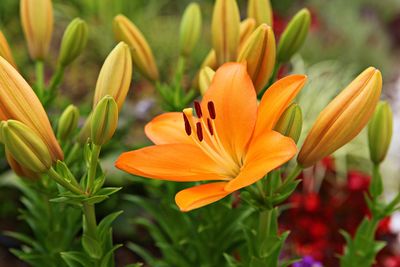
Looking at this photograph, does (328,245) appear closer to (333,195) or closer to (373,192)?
(333,195)

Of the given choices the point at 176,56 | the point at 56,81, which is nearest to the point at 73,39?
the point at 56,81

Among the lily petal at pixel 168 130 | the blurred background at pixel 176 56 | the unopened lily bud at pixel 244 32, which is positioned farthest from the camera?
the blurred background at pixel 176 56

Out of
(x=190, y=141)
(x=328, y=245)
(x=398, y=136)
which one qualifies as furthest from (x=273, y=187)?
(x=398, y=136)

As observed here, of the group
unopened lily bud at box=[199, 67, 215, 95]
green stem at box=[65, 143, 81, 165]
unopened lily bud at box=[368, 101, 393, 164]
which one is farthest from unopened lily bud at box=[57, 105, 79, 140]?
unopened lily bud at box=[368, 101, 393, 164]

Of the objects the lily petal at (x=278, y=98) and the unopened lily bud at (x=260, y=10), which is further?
the unopened lily bud at (x=260, y=10)

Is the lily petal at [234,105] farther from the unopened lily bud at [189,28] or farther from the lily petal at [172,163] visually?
the unopened lily bud at [189,28]

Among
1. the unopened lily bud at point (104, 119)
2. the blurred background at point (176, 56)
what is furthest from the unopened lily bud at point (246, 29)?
the blurred background at point (176, 56)

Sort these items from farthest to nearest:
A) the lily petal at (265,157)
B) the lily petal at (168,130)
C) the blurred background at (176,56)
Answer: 1. the blurred background at (176,56)
2. the lily petal at (168,130)
3. the lily petal at (265,157)
